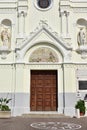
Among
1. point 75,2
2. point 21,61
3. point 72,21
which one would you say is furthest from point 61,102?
point 75,2

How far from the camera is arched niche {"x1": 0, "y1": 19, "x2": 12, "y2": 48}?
73.2 feet

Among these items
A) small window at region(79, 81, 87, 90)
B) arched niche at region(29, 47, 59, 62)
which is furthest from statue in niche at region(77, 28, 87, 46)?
small window at region(79, 81, 87, 90)

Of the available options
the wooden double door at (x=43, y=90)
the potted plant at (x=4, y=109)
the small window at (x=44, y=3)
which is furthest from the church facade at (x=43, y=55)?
the potted plant at (x=4, y=109)

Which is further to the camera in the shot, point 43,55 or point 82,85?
point 43,55

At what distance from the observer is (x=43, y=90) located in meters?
21.8

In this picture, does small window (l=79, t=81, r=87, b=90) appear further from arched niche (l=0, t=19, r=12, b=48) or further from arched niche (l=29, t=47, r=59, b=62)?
arched niche (l=0, t=19, r=12, b=48)

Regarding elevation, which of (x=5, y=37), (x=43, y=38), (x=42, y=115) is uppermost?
(x=5, y=37)

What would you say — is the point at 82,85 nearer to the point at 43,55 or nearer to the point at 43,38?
the point at 43,55

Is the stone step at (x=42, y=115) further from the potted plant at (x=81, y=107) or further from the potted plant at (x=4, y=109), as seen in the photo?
the potted plant at (x=4, y=109)

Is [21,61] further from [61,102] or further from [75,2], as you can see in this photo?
[75,2]

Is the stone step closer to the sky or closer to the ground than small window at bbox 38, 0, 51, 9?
closer to the ground

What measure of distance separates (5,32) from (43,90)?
5.50 m

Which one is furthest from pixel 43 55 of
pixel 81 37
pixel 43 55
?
pixel 81 37

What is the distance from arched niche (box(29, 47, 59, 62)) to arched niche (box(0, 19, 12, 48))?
2126 mm
